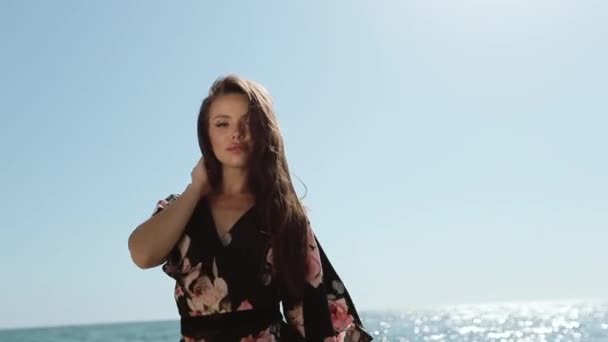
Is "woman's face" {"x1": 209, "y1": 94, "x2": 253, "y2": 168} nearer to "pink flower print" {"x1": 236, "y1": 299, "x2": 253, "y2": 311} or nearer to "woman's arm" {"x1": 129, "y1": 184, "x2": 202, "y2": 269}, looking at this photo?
"woman's arm" {"x1": 129, "y1": 184, "x2": 202, "y2": 269}

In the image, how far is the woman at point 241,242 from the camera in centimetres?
329

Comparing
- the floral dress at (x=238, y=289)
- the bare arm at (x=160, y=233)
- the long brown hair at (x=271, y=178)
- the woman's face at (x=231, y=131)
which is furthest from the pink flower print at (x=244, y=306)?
the woman's face at (x=231, y=131)

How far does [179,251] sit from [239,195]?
0.27m

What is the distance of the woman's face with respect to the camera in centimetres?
339

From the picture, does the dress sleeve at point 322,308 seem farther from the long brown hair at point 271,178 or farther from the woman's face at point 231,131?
the woman's face at point 231,131

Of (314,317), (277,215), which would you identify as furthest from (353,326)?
(277,215)

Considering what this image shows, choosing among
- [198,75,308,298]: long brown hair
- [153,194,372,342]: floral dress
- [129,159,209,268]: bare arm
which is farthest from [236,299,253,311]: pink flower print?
[129,159,209,268]: bare arm

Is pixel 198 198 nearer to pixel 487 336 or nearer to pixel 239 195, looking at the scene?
pixel 239 195

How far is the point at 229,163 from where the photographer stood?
3.41 m

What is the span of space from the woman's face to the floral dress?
166 mm

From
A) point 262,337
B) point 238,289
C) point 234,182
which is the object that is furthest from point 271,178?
point 262,337

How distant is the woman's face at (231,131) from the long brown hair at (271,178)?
0.06ft

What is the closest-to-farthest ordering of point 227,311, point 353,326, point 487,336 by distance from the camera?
Answer: 1. point 227,311
2. point 353,326
3. point 487,336

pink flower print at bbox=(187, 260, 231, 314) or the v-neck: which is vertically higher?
the v-neck
